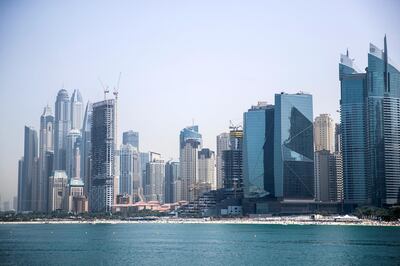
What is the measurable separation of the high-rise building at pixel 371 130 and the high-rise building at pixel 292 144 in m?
11.9

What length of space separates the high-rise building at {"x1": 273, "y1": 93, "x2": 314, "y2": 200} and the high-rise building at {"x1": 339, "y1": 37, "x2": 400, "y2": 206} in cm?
1187

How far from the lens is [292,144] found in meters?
194

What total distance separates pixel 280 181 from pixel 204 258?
130798 mm

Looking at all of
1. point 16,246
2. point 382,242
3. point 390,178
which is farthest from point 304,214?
point 16,246

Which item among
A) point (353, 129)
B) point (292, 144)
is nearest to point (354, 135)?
point (353, 129)

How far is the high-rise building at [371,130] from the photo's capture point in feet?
588

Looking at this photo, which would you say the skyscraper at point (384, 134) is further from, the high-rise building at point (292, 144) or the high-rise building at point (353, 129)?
the high-rise building at point (292, 144)

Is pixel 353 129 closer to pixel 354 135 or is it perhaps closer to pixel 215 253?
pixel 354 135

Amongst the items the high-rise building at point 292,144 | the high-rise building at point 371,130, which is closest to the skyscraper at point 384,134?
the high-rise building at point 371,130

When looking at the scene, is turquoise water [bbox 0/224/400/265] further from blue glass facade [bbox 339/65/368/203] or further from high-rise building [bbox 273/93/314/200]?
high-rise building [bbox 273/93/314/200]

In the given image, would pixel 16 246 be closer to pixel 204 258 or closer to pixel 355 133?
pixel 204 258

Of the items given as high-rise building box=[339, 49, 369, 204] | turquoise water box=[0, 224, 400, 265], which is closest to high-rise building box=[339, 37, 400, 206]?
high-rise building box=[339, 49, 369, 204]

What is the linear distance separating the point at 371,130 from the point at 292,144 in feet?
76.8

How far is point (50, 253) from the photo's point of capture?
238 ft
